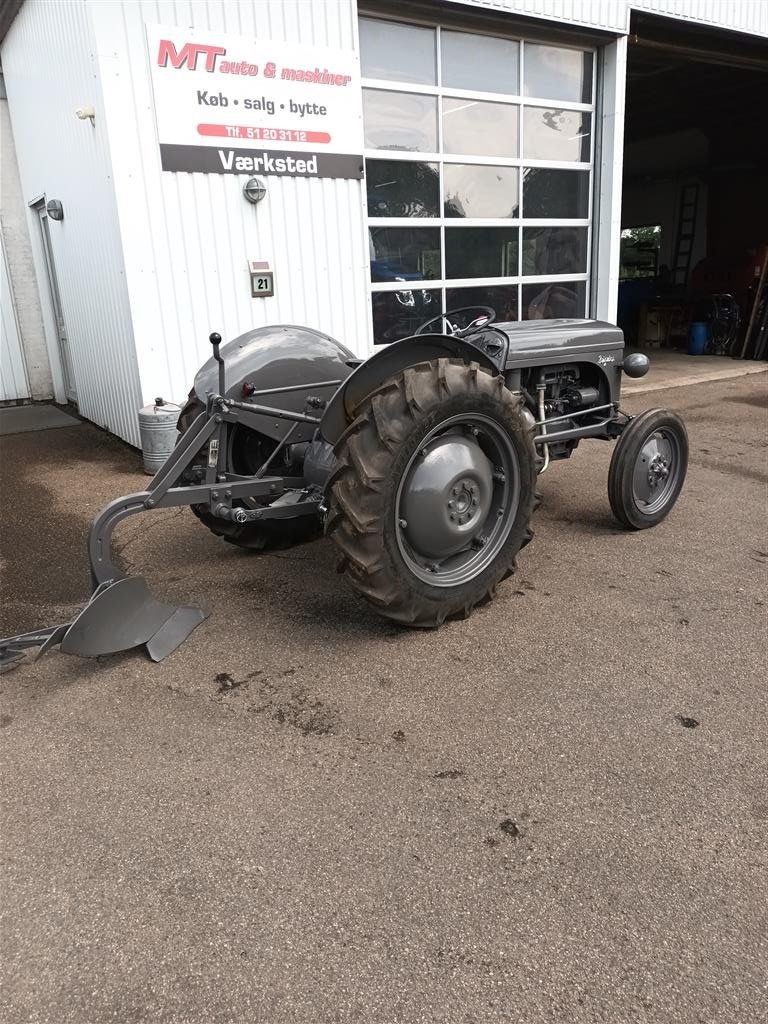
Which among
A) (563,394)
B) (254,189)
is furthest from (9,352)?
(563,394)

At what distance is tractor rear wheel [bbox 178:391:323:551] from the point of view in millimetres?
3857

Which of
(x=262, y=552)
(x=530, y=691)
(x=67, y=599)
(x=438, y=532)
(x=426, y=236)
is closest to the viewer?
(x=530, y=691)

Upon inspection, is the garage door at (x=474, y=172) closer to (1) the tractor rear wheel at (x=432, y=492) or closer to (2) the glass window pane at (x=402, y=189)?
(2) the glass window pane at (x=402, y=189)

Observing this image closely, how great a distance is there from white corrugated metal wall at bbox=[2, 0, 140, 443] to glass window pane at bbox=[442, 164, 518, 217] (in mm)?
3399

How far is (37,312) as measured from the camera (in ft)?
31.9

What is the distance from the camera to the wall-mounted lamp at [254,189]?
6.04 metres

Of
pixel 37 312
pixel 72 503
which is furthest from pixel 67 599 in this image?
pixel 37 312

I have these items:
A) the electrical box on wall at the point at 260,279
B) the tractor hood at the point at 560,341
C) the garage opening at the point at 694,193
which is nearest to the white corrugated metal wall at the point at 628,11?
the garage opening at the point at 694,193

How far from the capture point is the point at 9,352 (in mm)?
9734

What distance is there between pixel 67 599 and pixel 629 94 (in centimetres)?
1514

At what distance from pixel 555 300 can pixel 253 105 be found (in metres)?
4.24

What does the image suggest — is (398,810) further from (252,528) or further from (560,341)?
(560,341)

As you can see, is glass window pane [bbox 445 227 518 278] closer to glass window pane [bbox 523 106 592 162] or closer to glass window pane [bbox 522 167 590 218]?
glass window pane [bbox 522 167 590 218]

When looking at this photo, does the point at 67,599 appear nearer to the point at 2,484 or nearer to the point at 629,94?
the point at 2,484
